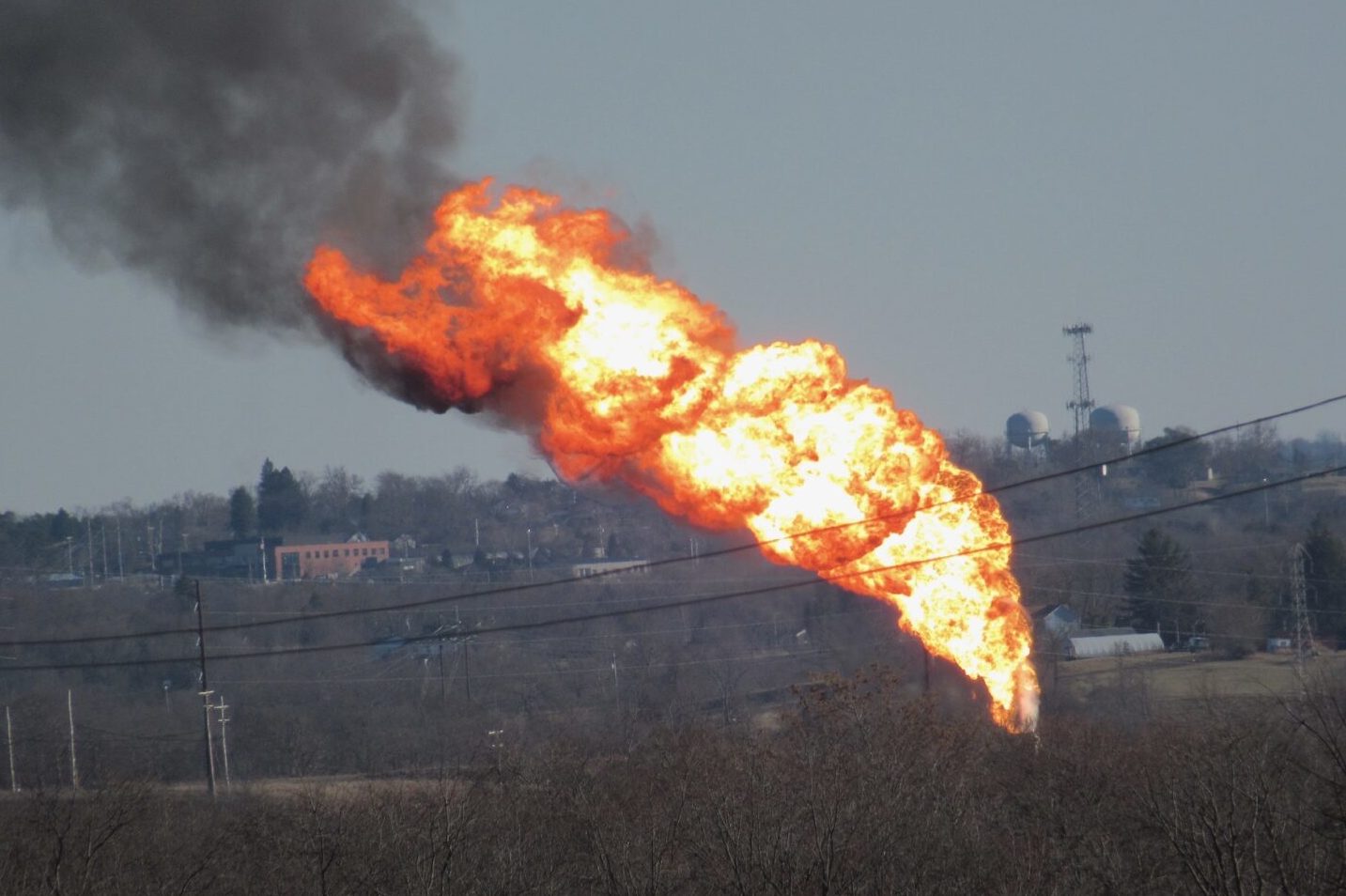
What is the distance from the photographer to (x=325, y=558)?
176 m

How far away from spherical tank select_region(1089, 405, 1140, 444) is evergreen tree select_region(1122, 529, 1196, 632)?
217 feet

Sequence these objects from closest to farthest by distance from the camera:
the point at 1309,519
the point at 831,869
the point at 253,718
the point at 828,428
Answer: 1. the point at 831,869
2. the point at 828,428
3. the point at 253,718
4. the point at 1309,519

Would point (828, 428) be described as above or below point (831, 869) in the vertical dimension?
above

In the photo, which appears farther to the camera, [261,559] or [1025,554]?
[261,559]

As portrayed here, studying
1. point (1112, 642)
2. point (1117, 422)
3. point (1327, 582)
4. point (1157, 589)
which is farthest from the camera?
point (1117, 422)

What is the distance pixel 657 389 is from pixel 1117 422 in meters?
143

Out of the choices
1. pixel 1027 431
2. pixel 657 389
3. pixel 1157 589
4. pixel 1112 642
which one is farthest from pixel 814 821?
pixel 1027 431

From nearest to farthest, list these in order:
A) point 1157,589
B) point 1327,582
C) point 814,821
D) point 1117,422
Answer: point 814,821 → point 1327,582 → point 1157,589 → point 1117,422

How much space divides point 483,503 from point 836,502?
161541 mm

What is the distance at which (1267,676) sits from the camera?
Result: 3337 inches

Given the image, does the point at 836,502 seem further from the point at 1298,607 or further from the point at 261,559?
the point at 261,559

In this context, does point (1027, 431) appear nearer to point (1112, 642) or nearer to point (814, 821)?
point (1112, 642)

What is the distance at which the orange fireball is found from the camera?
3812cm

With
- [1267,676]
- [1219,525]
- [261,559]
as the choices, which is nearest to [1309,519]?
[1219,525]
